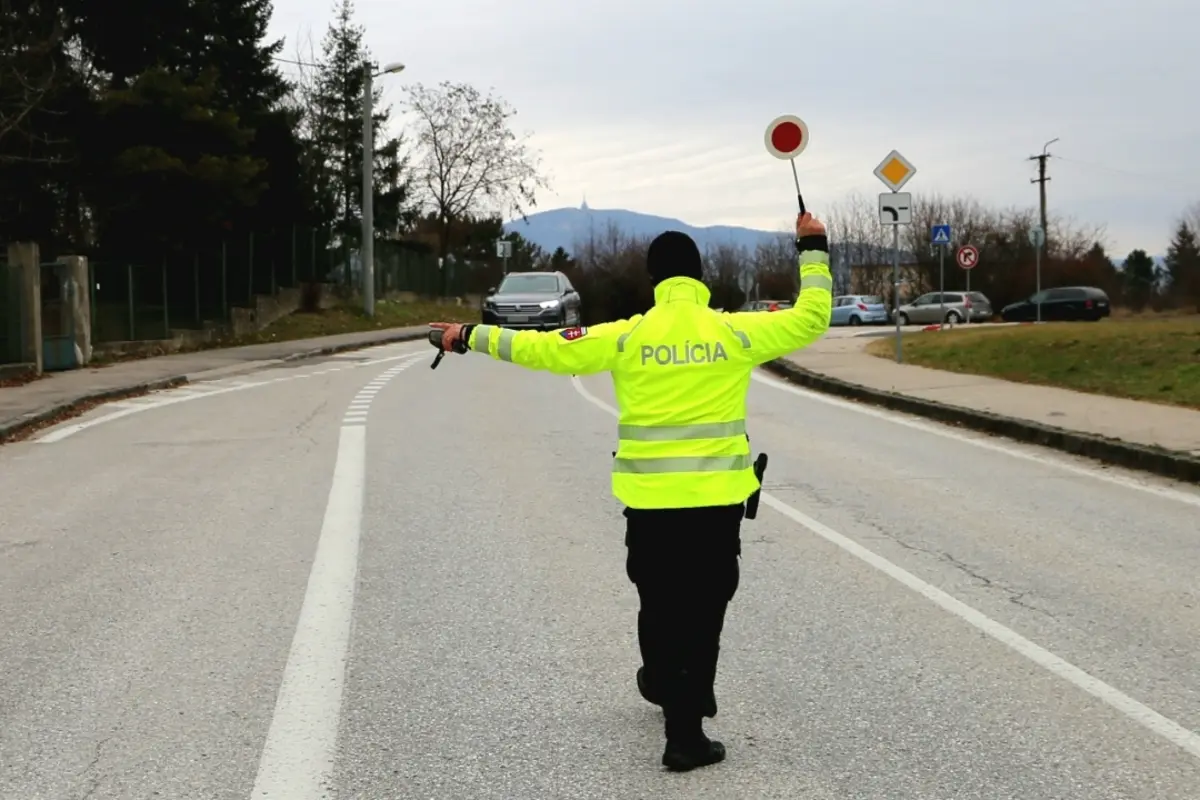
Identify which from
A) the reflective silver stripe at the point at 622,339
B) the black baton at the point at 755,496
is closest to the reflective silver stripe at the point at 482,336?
the reflective silver stripe at the point at 622,339

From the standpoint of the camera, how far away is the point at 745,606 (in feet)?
21.5

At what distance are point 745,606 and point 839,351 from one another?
22.0 m

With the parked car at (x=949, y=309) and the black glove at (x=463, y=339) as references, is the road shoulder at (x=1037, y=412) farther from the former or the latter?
the parked car at (x=949, y=309)

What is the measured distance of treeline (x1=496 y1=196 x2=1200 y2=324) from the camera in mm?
61094

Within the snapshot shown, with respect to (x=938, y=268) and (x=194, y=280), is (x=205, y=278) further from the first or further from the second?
(x=938, y=268)

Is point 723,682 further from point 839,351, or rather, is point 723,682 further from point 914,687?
point 839,351

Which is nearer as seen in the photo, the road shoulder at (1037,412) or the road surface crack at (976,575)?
the road surface crack at (976,575)

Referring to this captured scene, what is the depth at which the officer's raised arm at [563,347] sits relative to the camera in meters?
4.59

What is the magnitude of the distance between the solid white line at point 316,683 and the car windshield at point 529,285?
23765mm

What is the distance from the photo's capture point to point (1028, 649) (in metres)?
5.73

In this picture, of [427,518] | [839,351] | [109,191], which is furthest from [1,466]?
[839,351]

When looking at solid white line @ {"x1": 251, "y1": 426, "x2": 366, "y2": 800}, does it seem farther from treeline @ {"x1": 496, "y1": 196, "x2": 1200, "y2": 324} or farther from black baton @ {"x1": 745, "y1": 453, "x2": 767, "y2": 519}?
treeline @ {"x1": 496, "y1": 196, "x2": 1200, "y2": 324}

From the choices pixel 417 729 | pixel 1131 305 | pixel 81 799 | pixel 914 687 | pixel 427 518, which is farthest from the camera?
pixel 1131 305

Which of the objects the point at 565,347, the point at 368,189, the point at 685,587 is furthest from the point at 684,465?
the point at 368,189
